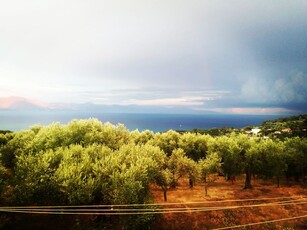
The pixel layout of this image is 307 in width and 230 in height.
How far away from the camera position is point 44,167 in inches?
1131

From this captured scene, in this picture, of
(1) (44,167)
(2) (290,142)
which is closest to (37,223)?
(1) (44,167)

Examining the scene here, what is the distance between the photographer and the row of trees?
27281mm

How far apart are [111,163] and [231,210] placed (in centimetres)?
2277

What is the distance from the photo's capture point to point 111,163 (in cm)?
3222

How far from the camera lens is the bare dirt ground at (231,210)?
108ft

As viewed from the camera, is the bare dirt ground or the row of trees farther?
the bare dirt ground

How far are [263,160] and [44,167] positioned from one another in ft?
152

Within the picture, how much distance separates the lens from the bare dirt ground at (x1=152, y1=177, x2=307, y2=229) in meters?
32.9

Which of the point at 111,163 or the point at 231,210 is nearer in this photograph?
the point at 111,163

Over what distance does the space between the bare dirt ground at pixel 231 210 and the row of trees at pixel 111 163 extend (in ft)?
9.22

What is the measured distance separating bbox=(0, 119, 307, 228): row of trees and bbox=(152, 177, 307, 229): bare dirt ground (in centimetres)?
281

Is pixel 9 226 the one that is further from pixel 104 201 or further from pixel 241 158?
pixel 241 158

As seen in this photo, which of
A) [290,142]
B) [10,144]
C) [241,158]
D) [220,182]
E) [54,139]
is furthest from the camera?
[290,142]

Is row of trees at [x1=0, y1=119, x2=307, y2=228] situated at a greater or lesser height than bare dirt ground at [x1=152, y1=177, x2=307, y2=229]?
greater
